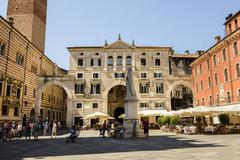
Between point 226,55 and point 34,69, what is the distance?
83.1 ft

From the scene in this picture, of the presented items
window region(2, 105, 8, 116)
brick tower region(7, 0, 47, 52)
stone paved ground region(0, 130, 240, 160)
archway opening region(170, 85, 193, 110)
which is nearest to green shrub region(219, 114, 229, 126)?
stone paved ground region(0, 130, 240, 160)

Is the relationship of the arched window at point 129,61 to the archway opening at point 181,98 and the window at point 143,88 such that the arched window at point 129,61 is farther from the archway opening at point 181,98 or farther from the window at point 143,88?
the archway opening at point 181,98

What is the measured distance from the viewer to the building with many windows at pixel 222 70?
26.4 m

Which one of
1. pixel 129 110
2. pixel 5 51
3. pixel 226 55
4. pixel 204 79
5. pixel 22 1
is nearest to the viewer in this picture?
pixel 129 110

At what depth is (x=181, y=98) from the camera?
4653 centimetres

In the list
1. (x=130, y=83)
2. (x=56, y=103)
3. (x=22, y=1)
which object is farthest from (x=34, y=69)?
(x=130, y=83)

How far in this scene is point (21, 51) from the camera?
30734 millimetres

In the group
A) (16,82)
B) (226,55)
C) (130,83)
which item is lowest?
(130,83)

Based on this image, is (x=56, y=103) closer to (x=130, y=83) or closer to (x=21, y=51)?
(x=21, y=51)

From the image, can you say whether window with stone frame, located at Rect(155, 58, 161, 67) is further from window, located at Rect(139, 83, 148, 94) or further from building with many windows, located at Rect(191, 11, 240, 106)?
building with many windows, located at Rect(191, 11, 240, 106)

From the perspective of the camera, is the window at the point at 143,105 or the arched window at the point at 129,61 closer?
the window at the point at 143,105

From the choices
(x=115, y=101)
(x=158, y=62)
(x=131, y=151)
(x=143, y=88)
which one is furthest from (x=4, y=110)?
(x=158, y=62)

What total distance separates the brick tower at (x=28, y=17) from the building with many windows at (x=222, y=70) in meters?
27.9

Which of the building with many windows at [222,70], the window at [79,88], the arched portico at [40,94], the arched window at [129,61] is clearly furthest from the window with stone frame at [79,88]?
the building with many windows at [222,70]
